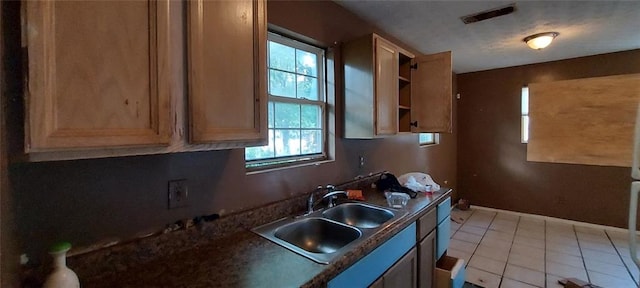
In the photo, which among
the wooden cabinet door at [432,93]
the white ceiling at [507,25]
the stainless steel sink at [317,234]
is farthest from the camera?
the wooden cabinet door at [432,93]

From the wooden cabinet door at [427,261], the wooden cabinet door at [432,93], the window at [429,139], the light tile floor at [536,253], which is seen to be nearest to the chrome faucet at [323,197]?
the wooden cabinet door at [427,261]

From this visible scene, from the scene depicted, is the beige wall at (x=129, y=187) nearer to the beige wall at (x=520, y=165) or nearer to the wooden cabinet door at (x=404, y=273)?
the wooden cabinet door at (x=404, y=273)

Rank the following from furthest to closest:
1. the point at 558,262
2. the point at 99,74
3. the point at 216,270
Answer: the point at 558,262 < the point at 216,270 < the point at 99,74

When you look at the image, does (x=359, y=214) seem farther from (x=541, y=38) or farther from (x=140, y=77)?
(x=541, y=38)

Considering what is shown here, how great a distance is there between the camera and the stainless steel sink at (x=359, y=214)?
1.81 meters

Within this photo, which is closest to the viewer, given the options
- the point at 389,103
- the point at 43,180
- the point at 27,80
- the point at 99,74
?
the point at 27,80

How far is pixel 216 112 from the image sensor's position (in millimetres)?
994

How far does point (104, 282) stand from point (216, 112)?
690 millimetres

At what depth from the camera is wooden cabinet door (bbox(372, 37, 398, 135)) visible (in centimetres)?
206

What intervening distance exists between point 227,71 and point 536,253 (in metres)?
3.66

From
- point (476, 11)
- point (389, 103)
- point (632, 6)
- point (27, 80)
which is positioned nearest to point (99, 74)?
point (27, 80)

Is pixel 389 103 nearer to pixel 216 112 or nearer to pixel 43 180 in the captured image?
pixel 216 112

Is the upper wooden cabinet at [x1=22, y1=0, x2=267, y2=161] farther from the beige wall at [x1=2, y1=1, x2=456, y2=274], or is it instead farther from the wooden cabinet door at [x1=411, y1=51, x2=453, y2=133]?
the wooden cabinet door at [x1=411, y1=51, x2=453, y2=133]

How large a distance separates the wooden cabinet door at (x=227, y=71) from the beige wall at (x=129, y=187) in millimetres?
364
